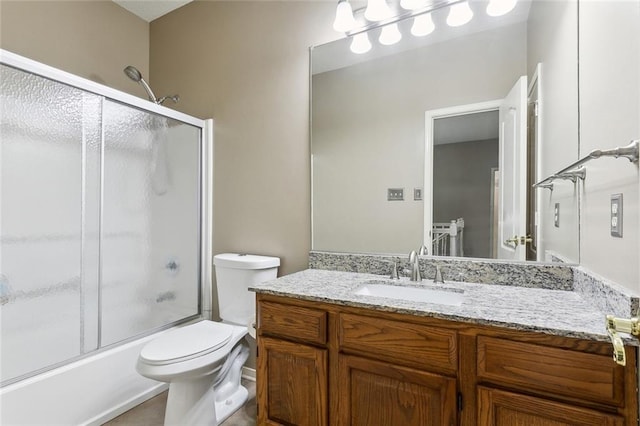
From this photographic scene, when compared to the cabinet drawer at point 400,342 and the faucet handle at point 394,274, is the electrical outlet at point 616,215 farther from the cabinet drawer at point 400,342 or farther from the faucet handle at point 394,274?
the faucet handle at point 394,274

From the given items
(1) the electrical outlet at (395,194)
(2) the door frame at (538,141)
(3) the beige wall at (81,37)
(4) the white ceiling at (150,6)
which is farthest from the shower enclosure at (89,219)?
(2) the door frame at (538,141)

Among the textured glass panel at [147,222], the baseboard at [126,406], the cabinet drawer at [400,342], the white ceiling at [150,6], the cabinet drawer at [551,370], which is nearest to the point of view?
the cabinet drawer at [551,370]

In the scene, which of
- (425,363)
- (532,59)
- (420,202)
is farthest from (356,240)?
(532,59)

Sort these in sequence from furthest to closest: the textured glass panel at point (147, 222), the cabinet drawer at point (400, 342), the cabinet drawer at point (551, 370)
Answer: the textured glass panel at point (147, 222), the cabinet drawer at point (400, 342), the cabinet drawer at point (551, 370)

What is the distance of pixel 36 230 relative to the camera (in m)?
1.57

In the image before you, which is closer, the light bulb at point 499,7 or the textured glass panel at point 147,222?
the light bulb at point 499,7

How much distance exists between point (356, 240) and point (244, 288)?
2.40ft

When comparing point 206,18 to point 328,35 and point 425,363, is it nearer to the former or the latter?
point 328,35

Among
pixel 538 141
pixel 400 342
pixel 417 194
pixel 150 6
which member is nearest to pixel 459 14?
pixel 538 141

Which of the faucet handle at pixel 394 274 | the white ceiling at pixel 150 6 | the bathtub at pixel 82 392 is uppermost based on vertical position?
the white ceiling at pixel 150 6

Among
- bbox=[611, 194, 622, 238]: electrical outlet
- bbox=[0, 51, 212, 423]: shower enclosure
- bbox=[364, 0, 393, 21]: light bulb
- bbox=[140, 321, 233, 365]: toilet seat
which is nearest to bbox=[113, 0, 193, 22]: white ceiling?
bbox=[0, 51, 212, 423]: shower enclosure

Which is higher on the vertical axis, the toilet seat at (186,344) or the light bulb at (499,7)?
the light bulb at (499,7)

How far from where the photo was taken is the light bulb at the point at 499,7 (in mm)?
1412

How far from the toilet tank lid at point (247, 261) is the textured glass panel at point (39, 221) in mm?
742
